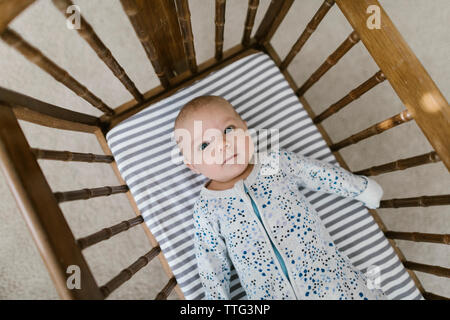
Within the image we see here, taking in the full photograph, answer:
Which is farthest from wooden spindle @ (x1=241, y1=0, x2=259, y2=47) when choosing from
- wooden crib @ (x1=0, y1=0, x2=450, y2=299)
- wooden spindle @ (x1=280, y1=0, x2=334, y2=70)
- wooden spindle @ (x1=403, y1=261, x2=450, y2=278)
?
wooden spindle @ (x1=403, y1=261, x2=450, y2=278)

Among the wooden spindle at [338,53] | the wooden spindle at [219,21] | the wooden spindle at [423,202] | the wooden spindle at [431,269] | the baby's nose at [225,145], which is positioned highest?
the wooden spindle at [219,21]

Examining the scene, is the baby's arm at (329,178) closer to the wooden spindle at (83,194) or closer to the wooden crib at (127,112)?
the wooden crib at (127,112)

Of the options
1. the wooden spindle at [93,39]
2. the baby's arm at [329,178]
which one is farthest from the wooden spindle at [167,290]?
the wooden spindle at [93,39]

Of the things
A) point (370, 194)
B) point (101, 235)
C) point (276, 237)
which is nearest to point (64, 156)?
point (101, 235)

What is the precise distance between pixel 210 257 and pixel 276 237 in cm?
18

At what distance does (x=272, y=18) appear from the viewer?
37.0 inches

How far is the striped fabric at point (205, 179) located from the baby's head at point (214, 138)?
15 centimetres

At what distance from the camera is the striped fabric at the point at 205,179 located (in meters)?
0.93

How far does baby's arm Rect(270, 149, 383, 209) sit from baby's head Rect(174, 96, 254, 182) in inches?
5.3

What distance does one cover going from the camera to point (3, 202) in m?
1.29

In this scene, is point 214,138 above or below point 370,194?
above

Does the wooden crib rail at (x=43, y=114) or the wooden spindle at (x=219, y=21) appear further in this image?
the wooden spindle at (x=219, y=21)

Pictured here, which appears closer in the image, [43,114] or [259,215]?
[43,114]

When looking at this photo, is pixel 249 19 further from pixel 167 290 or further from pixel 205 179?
pixel 167 290
